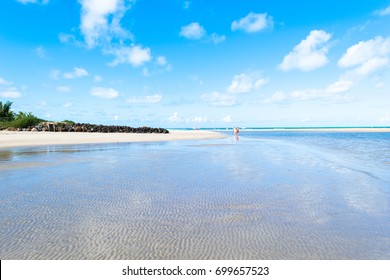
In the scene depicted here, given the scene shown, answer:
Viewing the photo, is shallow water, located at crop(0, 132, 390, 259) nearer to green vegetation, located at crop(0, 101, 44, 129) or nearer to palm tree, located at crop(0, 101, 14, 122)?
green vegetation, located at crop(0, 101, 44, 129)

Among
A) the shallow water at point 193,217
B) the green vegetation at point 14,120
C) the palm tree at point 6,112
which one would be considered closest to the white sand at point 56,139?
the green vegetation at point 14,120

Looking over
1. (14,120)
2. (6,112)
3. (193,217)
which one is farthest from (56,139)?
(6,112)

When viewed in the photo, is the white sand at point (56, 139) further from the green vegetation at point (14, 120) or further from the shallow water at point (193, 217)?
the shallow water at point (193, 217)

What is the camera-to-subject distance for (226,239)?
4660mm

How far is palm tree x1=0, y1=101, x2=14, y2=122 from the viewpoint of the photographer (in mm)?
69975

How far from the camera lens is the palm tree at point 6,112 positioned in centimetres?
6997

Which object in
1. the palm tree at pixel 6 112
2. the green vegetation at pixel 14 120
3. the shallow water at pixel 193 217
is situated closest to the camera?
the shallow water at pixel 193 217

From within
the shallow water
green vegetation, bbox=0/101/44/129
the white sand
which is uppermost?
green vegetation, bbox=0/101/44/129

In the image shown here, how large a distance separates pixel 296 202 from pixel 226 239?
3082 mm

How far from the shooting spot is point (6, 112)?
235 ft

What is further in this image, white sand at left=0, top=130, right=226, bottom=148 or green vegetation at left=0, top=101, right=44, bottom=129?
green vegetation at left=0, top=101, right=44, bottom=129

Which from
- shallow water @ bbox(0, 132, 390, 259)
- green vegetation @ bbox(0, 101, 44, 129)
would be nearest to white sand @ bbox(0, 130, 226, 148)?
green vegetation @ bbox(0, 101, 44, 129)
